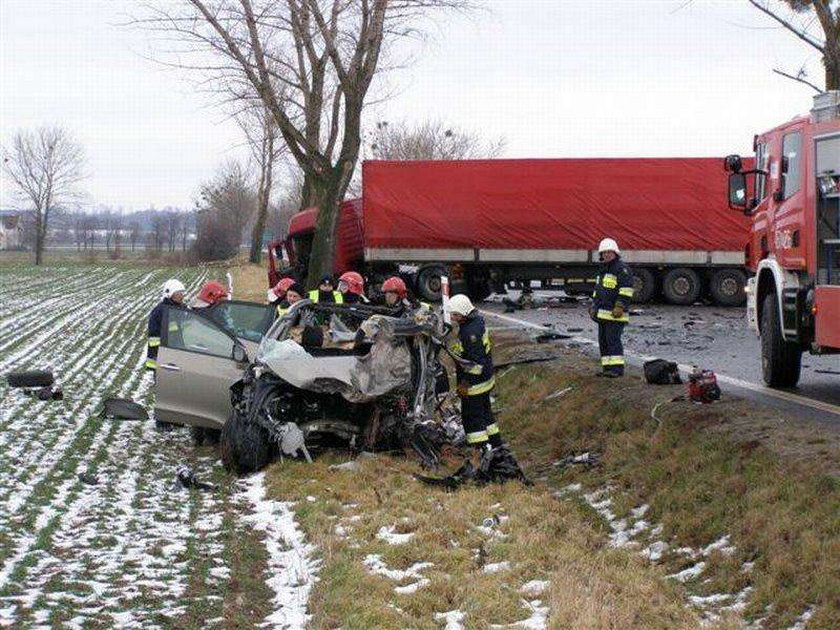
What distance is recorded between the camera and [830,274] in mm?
11516

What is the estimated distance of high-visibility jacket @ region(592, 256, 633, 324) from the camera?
1377cm

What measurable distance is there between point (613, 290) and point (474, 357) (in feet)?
10.8

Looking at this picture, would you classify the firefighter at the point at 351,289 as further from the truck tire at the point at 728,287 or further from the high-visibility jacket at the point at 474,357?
the truck tire at the point at 728,287

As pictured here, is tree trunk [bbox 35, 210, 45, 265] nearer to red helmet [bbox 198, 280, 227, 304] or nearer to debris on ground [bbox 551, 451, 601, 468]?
red helmet [bbox 198, 280, 227, 304]

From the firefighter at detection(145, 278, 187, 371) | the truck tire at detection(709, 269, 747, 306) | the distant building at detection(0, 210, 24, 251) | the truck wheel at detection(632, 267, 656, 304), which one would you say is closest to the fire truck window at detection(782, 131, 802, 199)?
the firefighter at detection(145, 278, 187, 371)

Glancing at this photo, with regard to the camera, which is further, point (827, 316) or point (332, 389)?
point (332, 389)

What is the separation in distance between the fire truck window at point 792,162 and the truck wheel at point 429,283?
18452 millimetres

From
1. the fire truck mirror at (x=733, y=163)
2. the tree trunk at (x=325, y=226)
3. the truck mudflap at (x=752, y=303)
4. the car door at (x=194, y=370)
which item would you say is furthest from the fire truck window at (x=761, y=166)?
the tree trunk at (x=325, y=226)

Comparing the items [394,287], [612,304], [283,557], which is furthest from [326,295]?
[283,557]

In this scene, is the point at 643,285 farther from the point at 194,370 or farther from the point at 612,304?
the point at 194,370

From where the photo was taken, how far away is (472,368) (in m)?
11.0

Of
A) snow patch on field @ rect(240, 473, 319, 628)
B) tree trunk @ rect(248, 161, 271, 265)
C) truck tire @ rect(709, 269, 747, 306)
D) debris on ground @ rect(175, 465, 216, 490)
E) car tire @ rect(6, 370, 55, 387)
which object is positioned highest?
tree trunk @ rect(248, 161, 271, 265)

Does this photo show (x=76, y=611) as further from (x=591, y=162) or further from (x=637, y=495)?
(x=591, y=162)

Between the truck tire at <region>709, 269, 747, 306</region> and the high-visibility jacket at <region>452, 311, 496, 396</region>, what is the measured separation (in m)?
20.2
